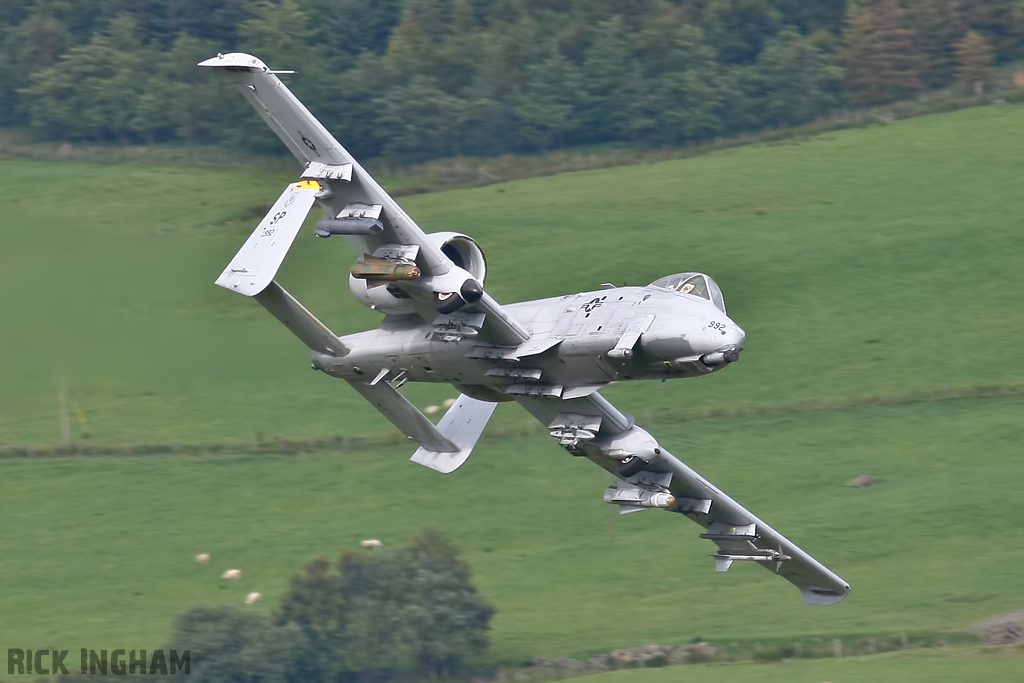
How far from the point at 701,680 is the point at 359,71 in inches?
3232

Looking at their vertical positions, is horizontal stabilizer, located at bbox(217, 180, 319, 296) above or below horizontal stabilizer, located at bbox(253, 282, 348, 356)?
above

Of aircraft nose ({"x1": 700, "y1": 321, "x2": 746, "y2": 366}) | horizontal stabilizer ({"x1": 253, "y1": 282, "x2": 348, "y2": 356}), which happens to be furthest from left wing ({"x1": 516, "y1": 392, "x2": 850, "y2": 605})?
horizontal stabilizer ({"x1": 253, "y1": 282, "x2": 348, "y2": 356})

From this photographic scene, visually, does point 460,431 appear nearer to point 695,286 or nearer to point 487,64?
point 695,286

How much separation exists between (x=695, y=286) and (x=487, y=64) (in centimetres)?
10105

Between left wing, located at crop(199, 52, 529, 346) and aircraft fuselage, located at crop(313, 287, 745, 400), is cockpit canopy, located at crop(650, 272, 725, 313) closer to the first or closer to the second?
aircraft fuselage, located at crop(313, 287, 745, 400)

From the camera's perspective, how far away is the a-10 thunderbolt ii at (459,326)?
3881 centimetres

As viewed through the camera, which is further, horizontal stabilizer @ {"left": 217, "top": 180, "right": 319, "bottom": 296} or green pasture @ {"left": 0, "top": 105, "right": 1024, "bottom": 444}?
green pasture @ {"left": 0, "top": 105, "right": 1024, "bottom": 444}

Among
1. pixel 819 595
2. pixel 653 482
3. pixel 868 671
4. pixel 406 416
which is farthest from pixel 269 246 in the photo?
pixel 868 671

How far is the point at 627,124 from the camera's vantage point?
130 m

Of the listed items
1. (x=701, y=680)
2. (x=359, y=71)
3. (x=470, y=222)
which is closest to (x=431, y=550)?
(x=701, y=680)

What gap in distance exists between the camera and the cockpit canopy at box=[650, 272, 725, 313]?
40062 millimetres

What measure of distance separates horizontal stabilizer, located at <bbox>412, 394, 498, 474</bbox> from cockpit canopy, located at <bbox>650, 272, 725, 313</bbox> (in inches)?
296

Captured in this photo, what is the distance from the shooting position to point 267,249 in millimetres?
38594

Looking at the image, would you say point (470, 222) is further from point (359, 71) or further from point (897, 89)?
point (897, 89)
